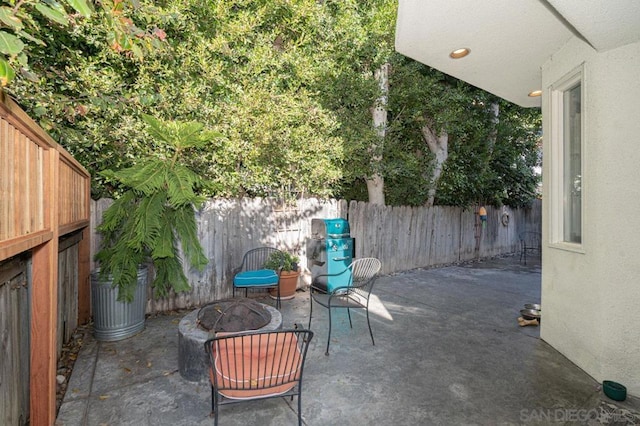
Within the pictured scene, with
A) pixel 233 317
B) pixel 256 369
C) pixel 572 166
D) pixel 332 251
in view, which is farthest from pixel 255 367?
pixel 572 166

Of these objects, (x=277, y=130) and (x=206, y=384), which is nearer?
(x=206, y=384)

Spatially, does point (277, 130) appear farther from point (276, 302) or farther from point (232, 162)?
point (276, 302)

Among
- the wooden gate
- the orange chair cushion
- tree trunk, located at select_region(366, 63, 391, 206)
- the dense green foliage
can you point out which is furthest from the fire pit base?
tree trunk, located at select_region(366, 63, 391, 206)

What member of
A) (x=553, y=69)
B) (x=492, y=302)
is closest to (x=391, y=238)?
(x=492, y=302)

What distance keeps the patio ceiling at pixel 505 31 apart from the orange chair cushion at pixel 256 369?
298 cm

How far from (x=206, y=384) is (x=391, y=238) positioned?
18.0 ft

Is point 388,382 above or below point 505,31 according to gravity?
below

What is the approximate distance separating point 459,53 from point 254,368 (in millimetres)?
3720

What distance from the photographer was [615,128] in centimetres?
276

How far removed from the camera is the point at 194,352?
108 inches

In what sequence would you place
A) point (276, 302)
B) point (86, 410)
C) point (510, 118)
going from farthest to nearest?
point (510, 118) < point (276, 302) < point (86, 410)

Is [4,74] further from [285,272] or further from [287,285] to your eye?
[287,285]

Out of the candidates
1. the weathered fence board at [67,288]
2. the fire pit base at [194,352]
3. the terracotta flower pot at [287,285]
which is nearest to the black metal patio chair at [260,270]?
the terracotta flower pot at [287,285]

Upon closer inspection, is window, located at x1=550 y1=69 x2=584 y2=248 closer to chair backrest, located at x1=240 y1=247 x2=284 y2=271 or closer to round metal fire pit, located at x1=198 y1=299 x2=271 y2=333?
round metal fire pit, located at x1=198 y1=299 x2=271 y2=333
